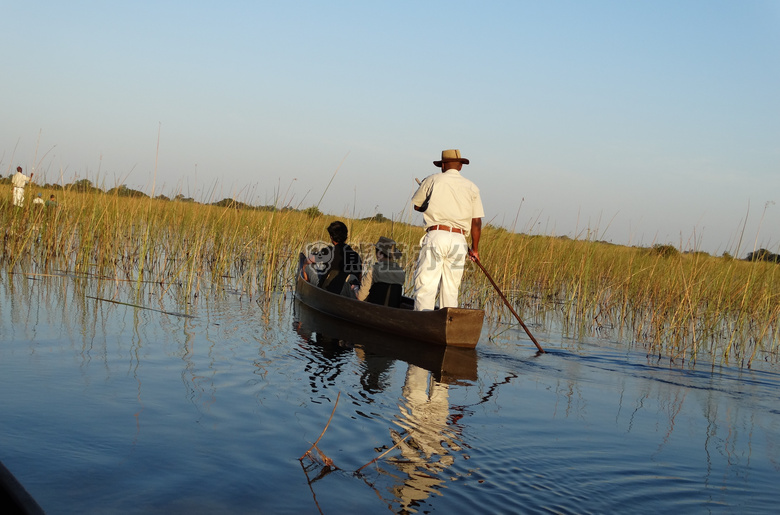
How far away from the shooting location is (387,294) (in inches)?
310

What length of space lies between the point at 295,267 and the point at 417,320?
217 inches

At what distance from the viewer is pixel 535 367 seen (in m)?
6.20

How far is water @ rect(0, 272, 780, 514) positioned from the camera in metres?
2.74

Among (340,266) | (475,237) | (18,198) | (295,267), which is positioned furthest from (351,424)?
(18,198)

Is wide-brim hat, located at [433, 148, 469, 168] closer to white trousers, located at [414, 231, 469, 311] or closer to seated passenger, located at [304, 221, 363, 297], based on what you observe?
white trousers, located at [414, 231, 469, 311]

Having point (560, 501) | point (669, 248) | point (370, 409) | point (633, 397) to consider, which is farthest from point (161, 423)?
point (669, 248)

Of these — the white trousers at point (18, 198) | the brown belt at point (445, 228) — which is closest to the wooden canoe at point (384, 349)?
the brown belt at point (445, 228)

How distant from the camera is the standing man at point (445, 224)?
6.78 meters

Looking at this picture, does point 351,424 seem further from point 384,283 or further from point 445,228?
point 384,283

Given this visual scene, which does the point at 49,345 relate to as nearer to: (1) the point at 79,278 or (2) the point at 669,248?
(1) the point at 79,278

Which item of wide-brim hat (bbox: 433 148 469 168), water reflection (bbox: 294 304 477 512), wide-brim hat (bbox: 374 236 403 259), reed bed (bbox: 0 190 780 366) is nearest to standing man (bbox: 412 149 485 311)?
wide-brim hat (bbox: 433 148 469 168)

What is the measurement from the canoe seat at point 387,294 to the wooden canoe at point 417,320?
316mm

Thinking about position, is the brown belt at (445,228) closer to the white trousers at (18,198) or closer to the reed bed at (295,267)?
the reed bed at (295,267)

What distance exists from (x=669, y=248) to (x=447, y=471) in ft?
45.5
